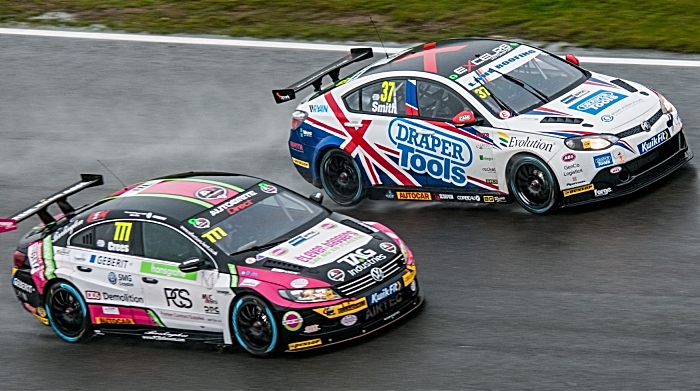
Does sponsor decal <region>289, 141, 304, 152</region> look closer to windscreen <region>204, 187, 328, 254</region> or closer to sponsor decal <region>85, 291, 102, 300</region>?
windscreen <region>204, 187, 328, 254</region>

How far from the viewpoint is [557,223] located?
41.1 feet

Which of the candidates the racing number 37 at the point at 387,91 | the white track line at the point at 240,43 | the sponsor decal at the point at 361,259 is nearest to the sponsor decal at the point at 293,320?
the sponsor decal at the point at 361,259

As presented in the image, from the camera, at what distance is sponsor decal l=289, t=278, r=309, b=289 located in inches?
400

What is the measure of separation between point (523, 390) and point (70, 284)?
447 cm

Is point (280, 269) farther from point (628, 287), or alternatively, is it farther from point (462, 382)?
point (628, 287)

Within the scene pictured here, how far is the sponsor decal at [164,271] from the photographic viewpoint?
34.7 feet

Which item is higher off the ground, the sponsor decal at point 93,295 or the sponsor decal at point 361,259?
the sponsor decal at point 361,259

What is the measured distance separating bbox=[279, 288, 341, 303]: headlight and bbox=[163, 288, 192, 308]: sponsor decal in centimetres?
97

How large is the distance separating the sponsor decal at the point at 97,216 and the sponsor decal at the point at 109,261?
0.36m

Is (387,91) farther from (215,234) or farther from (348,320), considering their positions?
(348,320)

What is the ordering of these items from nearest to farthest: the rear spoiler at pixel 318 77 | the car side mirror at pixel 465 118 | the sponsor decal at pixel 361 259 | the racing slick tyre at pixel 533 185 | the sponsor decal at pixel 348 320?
the sponsor decal at pixel 348 320 < the sponsor decal at pixel 361 259 < the racing slick tyre at pixel 533 185 < the car side mirror at pixel 465 118 < the rear spoiler at pixel 318 77

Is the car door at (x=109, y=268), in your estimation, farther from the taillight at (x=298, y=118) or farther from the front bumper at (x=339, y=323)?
the taillight at (x=298, y=118)

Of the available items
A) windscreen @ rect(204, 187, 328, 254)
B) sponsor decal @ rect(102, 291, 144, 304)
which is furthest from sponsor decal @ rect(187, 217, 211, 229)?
sponsor decal @ rect(102, 291, 144, 304)

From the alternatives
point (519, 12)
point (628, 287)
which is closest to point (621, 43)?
point (519, 12)
